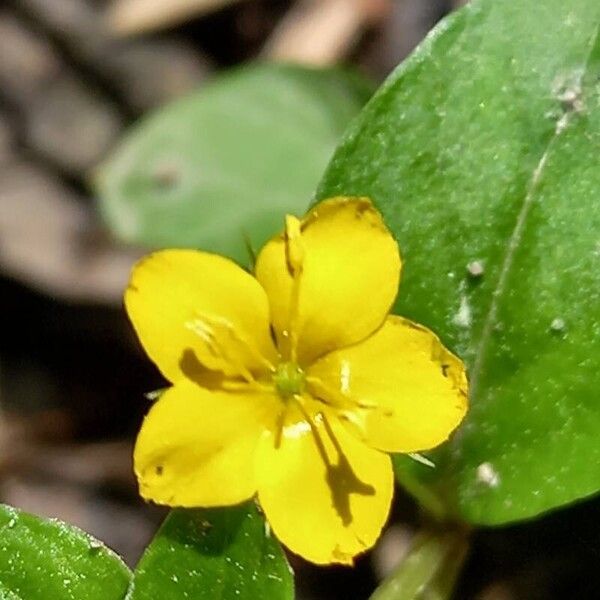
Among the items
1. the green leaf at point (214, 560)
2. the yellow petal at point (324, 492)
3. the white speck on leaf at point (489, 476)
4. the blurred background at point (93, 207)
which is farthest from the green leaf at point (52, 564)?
the blurred background at point (93, 207)

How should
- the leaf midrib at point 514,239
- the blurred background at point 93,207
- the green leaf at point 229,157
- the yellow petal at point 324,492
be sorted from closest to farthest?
the yellow petal at point 324,492 < the leaf midrib at point 514,239 < the green leaf at point 229,157 < the blurred background at point 93,207

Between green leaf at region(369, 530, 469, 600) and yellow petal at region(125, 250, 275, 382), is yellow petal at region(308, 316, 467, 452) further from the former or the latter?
green leaf at region(369, 530, 469, 600)

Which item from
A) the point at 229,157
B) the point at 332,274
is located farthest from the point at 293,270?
the point at 229,157

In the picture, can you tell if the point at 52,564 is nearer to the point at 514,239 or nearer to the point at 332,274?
the point at 332,274

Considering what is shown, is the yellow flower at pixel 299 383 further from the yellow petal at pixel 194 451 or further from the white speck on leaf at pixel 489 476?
the white speck on leaf at pixel 489 476

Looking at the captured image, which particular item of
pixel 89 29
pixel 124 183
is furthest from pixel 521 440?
pixel 89 29

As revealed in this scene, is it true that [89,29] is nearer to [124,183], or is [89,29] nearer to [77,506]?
[124,183]
